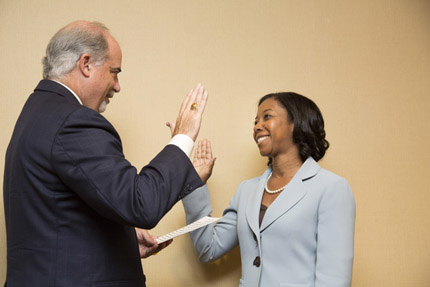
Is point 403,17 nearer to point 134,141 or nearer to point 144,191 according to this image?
point 134,141

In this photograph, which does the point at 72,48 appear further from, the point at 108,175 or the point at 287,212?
the point at 287,212

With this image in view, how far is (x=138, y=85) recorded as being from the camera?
2.49 meters

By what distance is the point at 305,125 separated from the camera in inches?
84.7

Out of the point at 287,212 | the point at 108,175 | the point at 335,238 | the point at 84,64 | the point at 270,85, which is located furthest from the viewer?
the point at 270,85

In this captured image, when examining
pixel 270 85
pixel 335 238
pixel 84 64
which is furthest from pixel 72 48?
pixel 270 85

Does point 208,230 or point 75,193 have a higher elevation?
point 75,193

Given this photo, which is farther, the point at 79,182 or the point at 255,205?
the point at 255,205

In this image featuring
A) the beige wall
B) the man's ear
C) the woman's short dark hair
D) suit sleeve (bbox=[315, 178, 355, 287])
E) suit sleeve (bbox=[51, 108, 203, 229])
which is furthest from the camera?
the beige wall

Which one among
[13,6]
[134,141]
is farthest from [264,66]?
[13,6]

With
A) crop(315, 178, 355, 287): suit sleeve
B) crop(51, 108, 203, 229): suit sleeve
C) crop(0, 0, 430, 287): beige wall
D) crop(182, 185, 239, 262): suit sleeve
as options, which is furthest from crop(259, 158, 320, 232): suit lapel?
crop(51, 108, 203, 229): suit sleeve

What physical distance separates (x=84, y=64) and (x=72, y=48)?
0.06 meters

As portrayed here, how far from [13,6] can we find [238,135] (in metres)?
1.34

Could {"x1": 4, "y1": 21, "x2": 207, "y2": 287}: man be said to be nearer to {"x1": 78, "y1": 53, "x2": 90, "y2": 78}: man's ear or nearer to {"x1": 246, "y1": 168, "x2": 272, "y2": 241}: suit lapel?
{"x1": 78, "y1": 53, "x2": 90, "y2": 78}: man's ear

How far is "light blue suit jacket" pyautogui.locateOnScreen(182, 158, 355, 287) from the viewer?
6.11 ft
